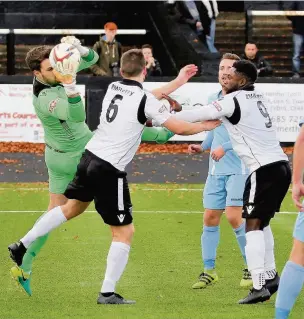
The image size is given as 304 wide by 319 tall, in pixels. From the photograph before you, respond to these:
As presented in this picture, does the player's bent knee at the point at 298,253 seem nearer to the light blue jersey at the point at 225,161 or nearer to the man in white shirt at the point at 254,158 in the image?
the man in white shirt at the point at 254,158

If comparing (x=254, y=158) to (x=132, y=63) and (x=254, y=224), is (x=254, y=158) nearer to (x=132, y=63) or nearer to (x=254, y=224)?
(x=254, y=224)

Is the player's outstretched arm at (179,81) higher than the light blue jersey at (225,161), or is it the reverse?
the player's outstretched arm at (179,81)

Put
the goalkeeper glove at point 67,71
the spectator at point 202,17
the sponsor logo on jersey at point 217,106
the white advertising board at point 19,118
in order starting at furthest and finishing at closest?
the spectator at point 202,17 → the white advertising board at point 19,118 → the sponsor logo on jersey at point 217,106 → the goalkeeper glove at point 67,71

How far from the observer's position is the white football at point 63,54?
33.8 ft

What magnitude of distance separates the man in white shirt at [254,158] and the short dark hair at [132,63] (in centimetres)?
56

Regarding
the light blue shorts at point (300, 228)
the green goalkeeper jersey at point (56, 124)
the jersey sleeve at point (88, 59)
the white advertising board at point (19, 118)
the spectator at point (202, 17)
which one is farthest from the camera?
the spectator at point (202, 17)

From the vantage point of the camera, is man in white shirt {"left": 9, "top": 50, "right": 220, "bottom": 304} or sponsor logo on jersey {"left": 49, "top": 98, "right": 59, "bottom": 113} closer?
man in white shirt {"left": 9, "top": 50, "right": 220, "bottom": 304}

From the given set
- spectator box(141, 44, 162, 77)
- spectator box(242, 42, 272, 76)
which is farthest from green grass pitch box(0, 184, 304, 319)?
spectator box(242, 42, 272, 76)

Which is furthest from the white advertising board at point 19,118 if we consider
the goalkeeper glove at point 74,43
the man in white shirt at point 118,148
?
the man in white shirt at point 118,148

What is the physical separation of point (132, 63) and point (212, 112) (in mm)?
857

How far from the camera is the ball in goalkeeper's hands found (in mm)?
10219

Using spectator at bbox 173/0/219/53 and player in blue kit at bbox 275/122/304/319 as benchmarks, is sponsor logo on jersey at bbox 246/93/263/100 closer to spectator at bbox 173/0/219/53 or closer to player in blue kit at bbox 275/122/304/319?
player in blue kit at bbox 275/122/304/319

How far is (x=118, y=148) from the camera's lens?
1048 cm

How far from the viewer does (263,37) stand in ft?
109
